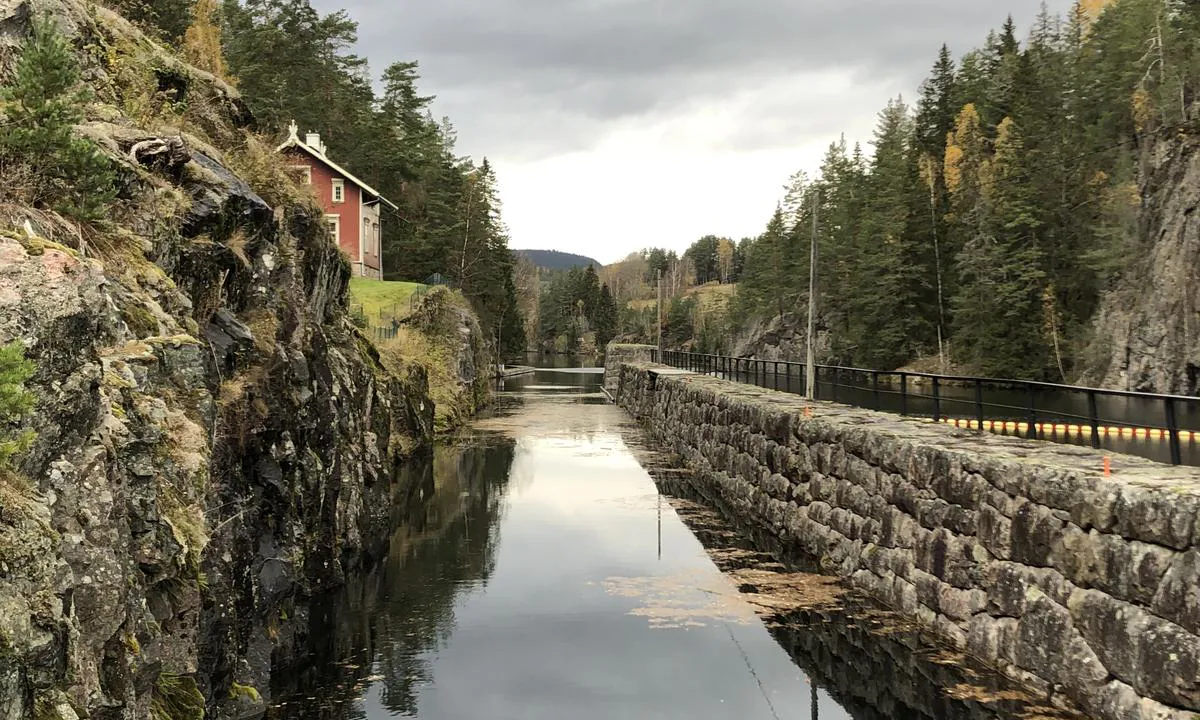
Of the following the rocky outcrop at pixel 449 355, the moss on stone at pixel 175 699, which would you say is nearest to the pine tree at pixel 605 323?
the rocky outcrop at pixel 449 355

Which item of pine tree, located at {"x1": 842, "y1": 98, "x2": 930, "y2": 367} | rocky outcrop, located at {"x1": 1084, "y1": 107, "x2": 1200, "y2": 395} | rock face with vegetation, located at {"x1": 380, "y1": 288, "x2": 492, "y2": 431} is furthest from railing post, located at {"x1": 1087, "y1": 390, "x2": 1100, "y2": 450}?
pine tree, located at {"x1": 842, "y1": 98, "x2": 930, "y2": 367}

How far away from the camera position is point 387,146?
6381 centimetres

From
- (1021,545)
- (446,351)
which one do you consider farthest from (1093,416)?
(446,351)

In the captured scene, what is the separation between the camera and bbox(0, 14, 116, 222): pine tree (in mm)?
7324

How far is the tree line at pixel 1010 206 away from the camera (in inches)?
1998

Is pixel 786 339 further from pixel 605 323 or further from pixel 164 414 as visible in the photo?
pixel 164 414

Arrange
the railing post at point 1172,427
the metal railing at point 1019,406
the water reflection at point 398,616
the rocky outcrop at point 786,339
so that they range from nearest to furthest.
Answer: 1. the railing post at point 1172,427
2. the metal railing at point 1019,406
3. the water reflection at point 398,616
4. the rocky outcrop at point 786,339

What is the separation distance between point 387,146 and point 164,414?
6012 centimetres

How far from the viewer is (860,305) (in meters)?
68.8

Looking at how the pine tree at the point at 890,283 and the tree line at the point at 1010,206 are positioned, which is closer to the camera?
the tree line at the point at 1010,206

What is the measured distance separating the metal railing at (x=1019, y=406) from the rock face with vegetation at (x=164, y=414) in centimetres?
896

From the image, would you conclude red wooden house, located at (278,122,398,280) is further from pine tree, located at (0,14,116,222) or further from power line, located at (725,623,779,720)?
pine tree, located at (0,14,116,222)

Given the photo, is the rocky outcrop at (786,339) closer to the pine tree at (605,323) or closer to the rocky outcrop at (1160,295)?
the rocky outcrop at (1160,295)

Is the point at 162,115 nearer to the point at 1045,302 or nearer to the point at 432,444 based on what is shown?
the point at 432,444
